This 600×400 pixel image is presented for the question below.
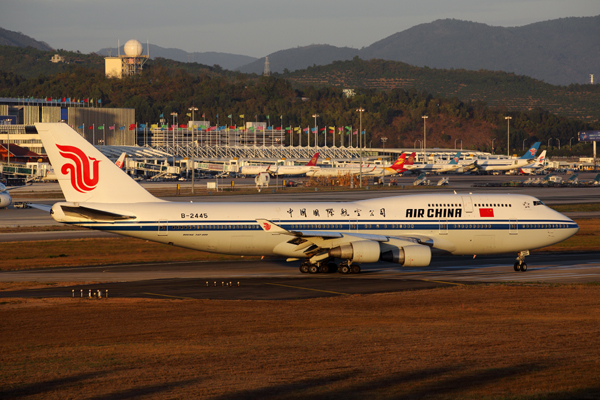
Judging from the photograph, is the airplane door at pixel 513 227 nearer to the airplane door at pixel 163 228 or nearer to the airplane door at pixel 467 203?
the airplane door at pixel 467 203

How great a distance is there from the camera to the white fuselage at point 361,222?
39.1 metres

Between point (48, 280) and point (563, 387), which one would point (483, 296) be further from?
point (48, 280)

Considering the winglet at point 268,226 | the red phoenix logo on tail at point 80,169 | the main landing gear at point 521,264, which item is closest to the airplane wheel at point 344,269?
Answer: the winglet at point 268,226

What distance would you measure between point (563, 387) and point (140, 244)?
4391cm

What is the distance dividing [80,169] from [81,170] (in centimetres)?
8

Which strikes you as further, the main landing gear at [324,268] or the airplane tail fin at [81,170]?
the main landing gear at [324,268]

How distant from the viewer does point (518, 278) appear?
3766 cm

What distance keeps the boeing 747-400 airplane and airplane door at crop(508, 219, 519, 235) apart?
0.06 metres

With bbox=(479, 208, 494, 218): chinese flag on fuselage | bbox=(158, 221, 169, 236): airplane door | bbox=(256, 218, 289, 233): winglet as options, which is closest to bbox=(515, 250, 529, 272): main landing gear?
bbox=(479, 208, 494, 218): chinese flag on fuselage

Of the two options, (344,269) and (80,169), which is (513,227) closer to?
(344,269)

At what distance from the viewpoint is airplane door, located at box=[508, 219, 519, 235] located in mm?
40562

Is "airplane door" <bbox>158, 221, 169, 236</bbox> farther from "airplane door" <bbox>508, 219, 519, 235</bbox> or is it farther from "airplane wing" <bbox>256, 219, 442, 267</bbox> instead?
"airplane door" <bbox>508, 219, 519, 235</bbox>

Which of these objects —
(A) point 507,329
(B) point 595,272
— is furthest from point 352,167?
(A) point 507,329

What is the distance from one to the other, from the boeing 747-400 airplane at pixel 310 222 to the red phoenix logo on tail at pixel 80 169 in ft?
0.19
